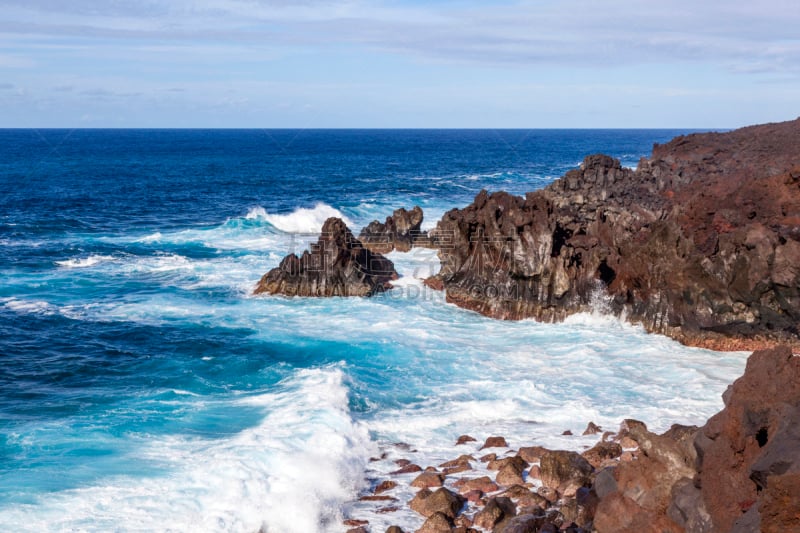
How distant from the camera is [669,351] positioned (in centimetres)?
2581

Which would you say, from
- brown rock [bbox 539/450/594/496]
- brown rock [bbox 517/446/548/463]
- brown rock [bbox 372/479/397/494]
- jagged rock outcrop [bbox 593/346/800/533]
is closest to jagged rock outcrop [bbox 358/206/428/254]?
brown rock [bbox 517/446/548/463]

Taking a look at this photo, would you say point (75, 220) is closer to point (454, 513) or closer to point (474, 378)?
point (474, 378)

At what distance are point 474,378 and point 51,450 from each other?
470 inches

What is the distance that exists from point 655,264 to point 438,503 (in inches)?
665

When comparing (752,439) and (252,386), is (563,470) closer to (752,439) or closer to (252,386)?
(752,439)

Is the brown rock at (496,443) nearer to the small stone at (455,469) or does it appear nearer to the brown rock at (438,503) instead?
the small stone at (455,469)

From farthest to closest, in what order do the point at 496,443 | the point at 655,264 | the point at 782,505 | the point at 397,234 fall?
the point at 397,234
the point at 655,264
the point at 496,443
the point at 782,505

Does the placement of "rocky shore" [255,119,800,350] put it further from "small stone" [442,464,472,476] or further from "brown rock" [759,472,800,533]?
"brown rock" [759,472,800,533]

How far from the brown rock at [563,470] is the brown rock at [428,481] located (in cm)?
216

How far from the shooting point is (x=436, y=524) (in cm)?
1390

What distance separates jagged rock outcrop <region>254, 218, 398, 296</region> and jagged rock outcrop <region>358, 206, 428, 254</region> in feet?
31.4

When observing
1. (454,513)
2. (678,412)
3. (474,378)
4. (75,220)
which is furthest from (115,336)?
(75,220)

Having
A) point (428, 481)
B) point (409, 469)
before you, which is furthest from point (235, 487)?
point (428, 481)

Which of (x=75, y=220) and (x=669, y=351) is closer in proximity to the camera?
(x=669, y=351)
